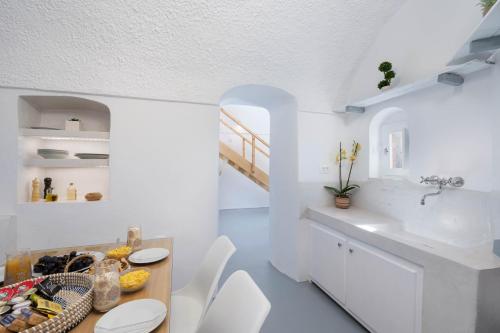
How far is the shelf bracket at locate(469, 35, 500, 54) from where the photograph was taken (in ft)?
3.93

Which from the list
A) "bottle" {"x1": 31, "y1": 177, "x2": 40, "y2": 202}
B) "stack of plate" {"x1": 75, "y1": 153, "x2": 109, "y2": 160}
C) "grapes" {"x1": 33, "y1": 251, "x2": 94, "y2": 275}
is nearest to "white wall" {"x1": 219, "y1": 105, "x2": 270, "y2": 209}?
"stack of plate" {"x1": 75, "y1": 153, "x2": 109, "y2": 160}

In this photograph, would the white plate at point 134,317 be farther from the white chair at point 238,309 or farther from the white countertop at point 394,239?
the white countertop at point 394,239

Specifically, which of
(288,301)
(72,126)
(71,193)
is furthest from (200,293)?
(72,126)

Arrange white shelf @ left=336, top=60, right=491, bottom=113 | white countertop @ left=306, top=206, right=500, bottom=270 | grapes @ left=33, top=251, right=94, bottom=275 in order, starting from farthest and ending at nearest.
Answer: white shelf @ left=336, top=60, right=491, bottom=113
white countertop @ left=306, top=206, right=500, bottom=270
grapes @ left=33, top=251, right=94, bottom=275

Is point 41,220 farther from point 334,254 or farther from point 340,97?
point 340,97

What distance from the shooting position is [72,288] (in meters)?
→ 0.97

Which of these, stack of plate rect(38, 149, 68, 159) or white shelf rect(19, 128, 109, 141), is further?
stack of plate rect(38, 149, 68, 159)

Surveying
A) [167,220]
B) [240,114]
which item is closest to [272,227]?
[167,220]

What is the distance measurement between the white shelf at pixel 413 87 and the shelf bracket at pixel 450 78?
0.06 feet

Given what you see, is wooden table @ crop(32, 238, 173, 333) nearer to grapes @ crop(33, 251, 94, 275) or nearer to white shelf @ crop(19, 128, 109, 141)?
grapes @ crop(33, 251, 94, 275)

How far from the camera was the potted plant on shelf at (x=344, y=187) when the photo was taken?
2.50 m

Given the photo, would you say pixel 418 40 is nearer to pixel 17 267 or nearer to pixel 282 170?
pixel 282 170

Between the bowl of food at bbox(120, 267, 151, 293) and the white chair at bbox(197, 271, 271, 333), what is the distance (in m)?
0.34

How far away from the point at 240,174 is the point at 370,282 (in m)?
4.89
